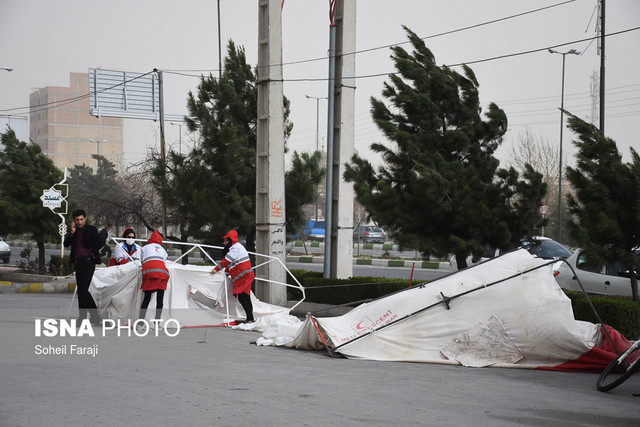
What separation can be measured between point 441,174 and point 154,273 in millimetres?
5425

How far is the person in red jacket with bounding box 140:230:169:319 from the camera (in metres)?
12.0

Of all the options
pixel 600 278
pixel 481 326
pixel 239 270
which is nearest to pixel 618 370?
pixel 481 326

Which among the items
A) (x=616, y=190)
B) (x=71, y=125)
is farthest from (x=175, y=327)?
(x=71, y=125)

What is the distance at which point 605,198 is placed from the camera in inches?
434

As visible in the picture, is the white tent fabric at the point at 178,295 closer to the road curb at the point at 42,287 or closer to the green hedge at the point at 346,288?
the green hedge at the point at 346,288

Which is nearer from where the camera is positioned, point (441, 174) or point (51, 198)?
point (441, 174)

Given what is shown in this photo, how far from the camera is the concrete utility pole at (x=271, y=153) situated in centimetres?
1644

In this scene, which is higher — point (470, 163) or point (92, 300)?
point (470, 163)

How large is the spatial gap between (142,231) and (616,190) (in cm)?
5518

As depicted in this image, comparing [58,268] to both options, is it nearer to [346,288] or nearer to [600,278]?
[346,288]

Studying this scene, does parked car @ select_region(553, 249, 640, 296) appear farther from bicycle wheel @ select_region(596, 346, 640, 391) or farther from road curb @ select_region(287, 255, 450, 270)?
road curb @ select_region(287, 255, 450, 270)

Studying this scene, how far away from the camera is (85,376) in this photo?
7.59 metres


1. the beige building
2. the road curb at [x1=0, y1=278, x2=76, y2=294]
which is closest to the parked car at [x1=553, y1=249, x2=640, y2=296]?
the road curb at [x1=0, y1=278, x2=76, y2=294]

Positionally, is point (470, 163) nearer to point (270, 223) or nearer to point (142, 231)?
point (270, 223)
